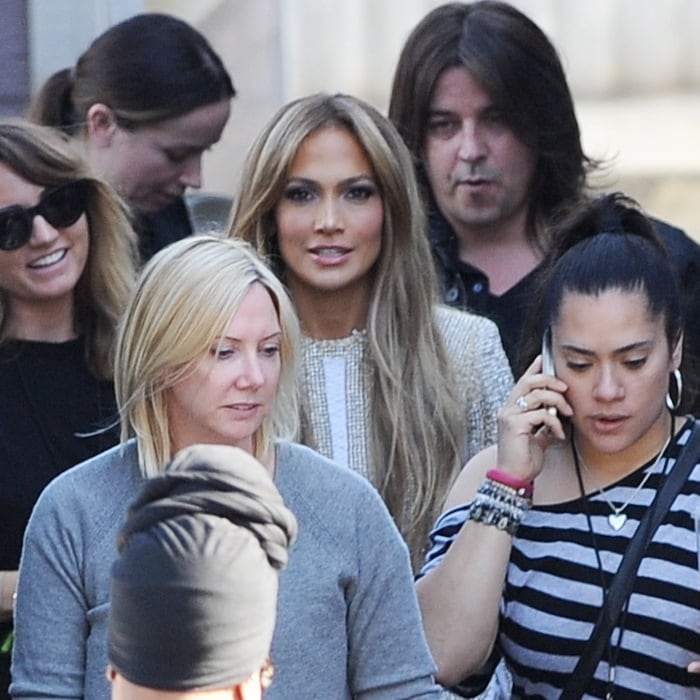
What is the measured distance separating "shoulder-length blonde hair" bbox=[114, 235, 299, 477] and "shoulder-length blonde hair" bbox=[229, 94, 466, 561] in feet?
1.99

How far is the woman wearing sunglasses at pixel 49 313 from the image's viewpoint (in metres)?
3.98

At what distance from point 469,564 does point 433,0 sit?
2821 mm

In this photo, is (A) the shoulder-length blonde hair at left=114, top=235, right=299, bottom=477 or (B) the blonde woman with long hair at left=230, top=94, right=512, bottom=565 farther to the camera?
(B) the blonde woman with long hair at left=230, top=94, right=512, bottom=565

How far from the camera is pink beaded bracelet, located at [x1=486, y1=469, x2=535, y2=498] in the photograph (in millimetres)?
3521

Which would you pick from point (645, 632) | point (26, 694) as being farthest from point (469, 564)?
point (26, 694)

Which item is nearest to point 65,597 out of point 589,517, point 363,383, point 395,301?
point 589,517

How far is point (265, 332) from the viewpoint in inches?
131

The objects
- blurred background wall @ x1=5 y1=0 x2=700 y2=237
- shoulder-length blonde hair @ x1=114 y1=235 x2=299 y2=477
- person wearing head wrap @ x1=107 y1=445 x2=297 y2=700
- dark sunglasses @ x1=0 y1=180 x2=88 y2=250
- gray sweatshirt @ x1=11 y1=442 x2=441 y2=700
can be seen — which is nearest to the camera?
person wearing head wrap @ x1=107 y1=445 x2=297 y2=700

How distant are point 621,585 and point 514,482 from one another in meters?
0.27

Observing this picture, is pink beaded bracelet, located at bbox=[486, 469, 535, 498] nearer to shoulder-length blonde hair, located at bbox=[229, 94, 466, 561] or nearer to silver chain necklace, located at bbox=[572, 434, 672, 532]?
silver chain necklace, located at bbox=[572, 434, 672, 532]

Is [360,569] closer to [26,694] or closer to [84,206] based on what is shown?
[26,694]

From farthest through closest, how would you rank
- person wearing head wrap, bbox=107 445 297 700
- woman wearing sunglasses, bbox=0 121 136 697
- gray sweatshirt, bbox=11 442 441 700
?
woman wearing sunglasses, bbox=0 121 136 697, gray sweatshirt, bbox=11 442 441 700, person wearing head wrap, bbox=107 445 297 700

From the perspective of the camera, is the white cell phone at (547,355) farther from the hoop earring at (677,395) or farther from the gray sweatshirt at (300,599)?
the gray sweatshirt at (300,599)

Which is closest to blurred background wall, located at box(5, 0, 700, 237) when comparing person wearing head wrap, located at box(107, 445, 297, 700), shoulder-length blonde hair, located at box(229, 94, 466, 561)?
shoulder-length blonde hair, located at box(229, 94, 466, 561)
